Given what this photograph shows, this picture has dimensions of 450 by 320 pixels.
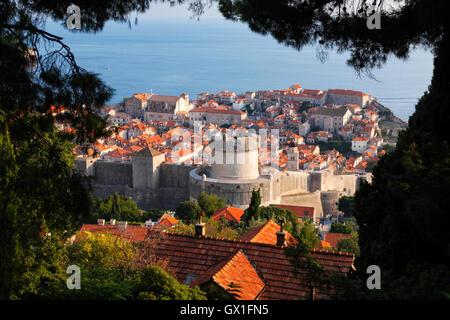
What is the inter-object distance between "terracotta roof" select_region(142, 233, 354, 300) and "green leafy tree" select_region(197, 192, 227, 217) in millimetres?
12124

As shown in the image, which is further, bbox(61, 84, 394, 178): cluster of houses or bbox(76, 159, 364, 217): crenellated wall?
bbox(61, 84, 394, 178): cluster of houses

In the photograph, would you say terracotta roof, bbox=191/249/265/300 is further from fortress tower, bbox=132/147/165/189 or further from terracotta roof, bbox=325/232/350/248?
fortress tower, bbox=132/147/165/189

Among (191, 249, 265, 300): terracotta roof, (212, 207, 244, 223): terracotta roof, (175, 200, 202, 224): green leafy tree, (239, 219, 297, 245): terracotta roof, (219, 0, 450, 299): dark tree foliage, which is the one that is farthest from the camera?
(175, 200, 202, 224): green leafy tree

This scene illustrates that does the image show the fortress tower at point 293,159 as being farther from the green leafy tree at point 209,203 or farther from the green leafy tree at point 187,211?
the green leafy tree at point 187,211

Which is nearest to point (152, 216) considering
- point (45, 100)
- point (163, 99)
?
point (45, 100)

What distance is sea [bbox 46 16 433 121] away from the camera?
51934mm

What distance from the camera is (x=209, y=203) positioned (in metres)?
17.7

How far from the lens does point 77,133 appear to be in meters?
3.16

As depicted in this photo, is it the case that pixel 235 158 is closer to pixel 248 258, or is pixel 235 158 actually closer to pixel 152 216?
pixel 152 216

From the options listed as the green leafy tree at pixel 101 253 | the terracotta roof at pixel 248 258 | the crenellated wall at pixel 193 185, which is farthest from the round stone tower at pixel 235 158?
the terracotta roof at pixel 248 258

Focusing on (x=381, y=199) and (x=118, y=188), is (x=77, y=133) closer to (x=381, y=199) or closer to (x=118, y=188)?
(x=381, y=199)

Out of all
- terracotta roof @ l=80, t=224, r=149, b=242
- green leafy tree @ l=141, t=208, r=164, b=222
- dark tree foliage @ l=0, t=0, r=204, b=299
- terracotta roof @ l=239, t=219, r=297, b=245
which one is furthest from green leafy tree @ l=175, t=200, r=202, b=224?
dark tree foliage @ l=0, t=0, r=204, b=299

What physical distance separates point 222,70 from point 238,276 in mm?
84389

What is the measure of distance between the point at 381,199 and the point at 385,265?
2.10 feet
